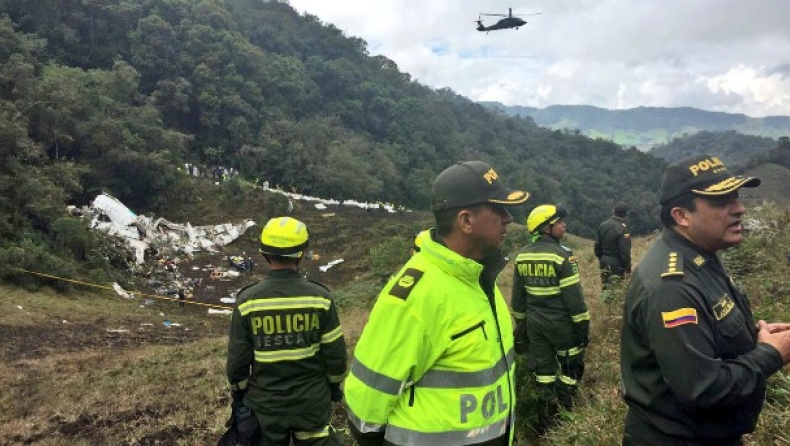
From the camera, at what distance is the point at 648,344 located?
1835mm

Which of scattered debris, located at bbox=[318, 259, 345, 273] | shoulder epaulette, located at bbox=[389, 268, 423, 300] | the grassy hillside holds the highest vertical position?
shoulder epaulette, located at bbox=[389, 268, 423, 300]

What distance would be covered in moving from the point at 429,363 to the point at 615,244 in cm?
581

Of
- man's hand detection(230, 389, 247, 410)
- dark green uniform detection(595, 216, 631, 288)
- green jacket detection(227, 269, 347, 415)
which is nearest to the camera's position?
green jacket detection(227, 269, 347, 415)

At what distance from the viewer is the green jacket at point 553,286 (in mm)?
3758

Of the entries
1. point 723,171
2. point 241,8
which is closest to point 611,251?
point 723,171

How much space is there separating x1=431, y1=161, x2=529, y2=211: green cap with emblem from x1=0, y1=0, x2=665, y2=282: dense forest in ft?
45.5

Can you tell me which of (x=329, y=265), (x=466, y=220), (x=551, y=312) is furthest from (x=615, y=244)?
(x=329, y=265)

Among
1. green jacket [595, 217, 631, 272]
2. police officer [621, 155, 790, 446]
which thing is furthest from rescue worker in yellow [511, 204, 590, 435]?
green jacket [595, 217, 631, 272]

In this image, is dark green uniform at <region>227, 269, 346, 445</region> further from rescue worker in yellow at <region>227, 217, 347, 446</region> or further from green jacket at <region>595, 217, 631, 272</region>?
green jacket at <region>595, 217, 631, 272</region>

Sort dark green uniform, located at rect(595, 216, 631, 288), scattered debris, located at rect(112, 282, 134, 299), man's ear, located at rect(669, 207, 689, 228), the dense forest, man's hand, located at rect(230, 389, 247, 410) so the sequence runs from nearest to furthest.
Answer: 1. man's ear, located at rect(669, 207, 689, 228)
2. man's hand, located at rect(230, 389, 247, 410)
3. dark green uniform, located at rect(595, 216, 631, 288)
4. scattered debris, located at rect(112, 282, 134, 299)
5. the dense forest

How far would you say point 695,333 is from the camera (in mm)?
Answer: 1671

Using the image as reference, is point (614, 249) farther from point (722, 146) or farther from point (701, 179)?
point (722, 146)

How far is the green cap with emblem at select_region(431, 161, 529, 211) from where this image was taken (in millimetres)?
1832

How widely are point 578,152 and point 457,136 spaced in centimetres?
2438
